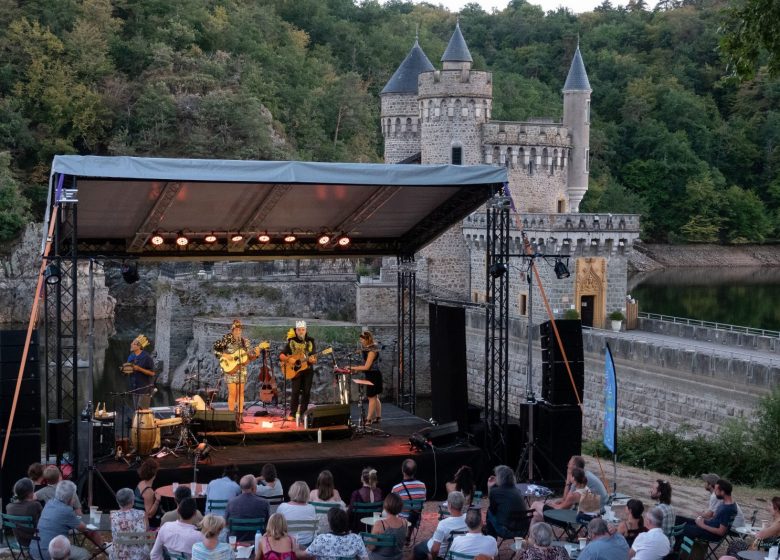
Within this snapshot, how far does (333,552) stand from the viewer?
888cm

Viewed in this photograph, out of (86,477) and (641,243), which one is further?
(641,243)

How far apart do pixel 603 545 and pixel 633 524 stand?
117 centimetres

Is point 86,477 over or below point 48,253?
below

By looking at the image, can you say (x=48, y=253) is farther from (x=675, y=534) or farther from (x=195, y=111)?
(x=195, y=111)

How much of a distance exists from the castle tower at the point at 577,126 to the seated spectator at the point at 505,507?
→ 34.2 metres

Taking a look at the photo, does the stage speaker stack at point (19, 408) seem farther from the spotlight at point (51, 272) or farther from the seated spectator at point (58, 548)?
the seated spectator at point (58, 548)

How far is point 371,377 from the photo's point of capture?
55.2ft

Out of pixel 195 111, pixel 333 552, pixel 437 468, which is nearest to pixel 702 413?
pixel 437 468

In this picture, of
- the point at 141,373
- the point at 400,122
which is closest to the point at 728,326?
the point at 400,122

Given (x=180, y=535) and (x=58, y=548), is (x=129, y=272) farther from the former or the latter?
(x=58, y=548)

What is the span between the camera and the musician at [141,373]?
14.9 metres

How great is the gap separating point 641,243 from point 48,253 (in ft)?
225

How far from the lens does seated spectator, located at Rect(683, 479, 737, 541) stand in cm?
1026

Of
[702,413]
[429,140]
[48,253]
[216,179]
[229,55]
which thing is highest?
[229,55]
